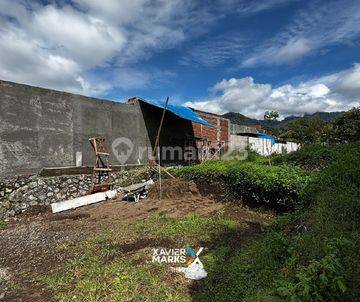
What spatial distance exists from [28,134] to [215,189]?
252 inches

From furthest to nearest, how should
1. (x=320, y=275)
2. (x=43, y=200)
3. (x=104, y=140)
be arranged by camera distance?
(x=104, y=140), (x=43, y=200), (x=320, y=275)

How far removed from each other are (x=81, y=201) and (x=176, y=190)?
324cm

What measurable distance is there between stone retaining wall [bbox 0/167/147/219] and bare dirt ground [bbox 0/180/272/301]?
1.16ft

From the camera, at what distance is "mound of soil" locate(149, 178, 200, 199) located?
36.5 feet

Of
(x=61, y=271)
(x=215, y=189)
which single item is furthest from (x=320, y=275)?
(x=215, y=189)

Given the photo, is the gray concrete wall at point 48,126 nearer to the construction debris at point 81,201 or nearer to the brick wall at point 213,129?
the construction debris at point 81,201

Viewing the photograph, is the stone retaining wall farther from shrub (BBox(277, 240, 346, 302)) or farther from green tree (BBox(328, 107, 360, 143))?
green tree (BBox(328, 107, 360, 143))

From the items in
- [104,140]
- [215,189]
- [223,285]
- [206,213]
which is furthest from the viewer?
[104,140]

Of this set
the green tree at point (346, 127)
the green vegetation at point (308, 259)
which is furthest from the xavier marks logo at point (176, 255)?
the green tree at point (346, 127)

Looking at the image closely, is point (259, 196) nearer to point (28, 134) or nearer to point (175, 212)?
point (175, 212)

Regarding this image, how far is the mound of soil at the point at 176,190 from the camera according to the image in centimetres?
1113

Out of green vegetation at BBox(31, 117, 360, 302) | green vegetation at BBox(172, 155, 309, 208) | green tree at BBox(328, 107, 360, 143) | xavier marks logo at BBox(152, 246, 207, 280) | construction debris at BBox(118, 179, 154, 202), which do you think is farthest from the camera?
green tree at BBox(328, 107, 360, 143)

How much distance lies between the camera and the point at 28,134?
10227 millimetres

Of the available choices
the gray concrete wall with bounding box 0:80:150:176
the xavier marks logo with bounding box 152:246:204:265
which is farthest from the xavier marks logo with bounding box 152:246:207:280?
the gray concrete wall with bounding box 0:80:150:176
